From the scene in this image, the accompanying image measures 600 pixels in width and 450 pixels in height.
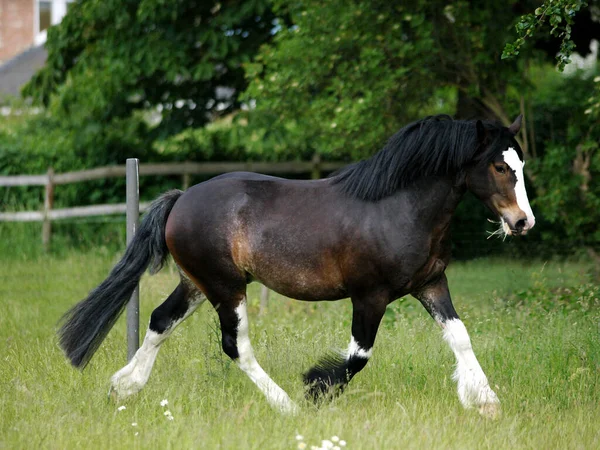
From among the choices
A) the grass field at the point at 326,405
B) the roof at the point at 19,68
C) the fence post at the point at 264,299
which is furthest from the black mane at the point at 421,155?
the roof at the point at 19,68

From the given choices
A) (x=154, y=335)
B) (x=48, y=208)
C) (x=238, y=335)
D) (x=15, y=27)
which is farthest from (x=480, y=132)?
(x=15, y=27)

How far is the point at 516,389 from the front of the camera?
6.05m

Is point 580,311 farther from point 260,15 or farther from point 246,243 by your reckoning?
point 260,15

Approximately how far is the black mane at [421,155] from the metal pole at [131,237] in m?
1.69

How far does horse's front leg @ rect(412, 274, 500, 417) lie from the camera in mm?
5516

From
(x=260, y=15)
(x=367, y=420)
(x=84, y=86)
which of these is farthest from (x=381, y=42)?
(x=367, y=420)

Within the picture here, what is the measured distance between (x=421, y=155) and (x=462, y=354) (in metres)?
1.27

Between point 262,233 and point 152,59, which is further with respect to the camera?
point 152,59

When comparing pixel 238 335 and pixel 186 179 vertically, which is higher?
pixel 238 335

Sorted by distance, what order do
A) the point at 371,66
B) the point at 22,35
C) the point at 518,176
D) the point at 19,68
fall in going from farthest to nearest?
the point at 22,35 → the point at 19,68 → the point at 371,66 → the point at 518,176

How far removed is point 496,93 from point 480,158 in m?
7.25

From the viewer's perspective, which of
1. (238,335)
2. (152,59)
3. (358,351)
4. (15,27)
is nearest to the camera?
(358,351)

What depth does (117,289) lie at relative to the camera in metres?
6.21

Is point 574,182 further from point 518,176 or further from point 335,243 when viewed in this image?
point 335,243
